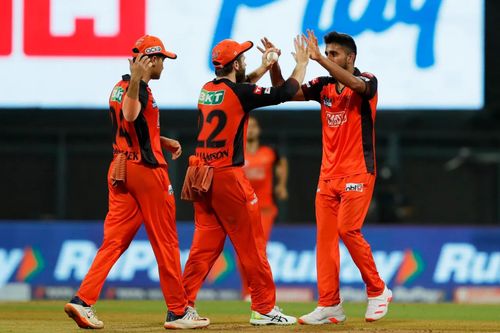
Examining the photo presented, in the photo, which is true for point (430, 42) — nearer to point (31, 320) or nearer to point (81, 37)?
point (81, 37)

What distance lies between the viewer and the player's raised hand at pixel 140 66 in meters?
9.23

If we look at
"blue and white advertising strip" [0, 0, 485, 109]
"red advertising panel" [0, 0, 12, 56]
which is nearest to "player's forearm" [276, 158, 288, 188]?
"blue and white advertising strip" [0, 0, 485, 109]

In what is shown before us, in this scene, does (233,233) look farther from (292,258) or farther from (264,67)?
(292,258)

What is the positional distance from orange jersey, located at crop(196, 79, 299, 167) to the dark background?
27.9 ft

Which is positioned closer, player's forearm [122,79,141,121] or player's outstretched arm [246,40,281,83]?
player's forearm [122,79,141,121]

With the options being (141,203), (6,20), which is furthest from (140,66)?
(6,20)

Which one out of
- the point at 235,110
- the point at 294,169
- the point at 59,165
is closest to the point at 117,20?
the point at 59,165

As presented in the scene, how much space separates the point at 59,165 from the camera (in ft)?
59.8

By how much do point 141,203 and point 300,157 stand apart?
9.60 metres

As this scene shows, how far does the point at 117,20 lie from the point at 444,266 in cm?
632

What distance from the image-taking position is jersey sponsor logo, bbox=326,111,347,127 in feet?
32.4

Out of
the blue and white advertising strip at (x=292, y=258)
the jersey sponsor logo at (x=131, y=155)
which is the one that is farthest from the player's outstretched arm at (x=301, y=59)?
the blue and white advertising strip at (x=292, y=258)

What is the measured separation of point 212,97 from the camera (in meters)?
9.68

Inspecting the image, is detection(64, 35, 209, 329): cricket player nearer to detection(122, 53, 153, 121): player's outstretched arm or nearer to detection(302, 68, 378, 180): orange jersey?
detection(122, 53, 153, 121): player's outstretched arm
